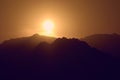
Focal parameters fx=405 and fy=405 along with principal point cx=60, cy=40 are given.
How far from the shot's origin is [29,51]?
374 feet

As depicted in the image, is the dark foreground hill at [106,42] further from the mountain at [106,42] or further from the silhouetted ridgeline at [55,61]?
the silhouetted ridgeline at [55,61]

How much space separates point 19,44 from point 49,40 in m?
9.27

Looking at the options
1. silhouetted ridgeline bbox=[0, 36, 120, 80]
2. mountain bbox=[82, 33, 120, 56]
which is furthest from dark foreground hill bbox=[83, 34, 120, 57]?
silhouetted ridgeline bbox=[0, 36, 120, 80]

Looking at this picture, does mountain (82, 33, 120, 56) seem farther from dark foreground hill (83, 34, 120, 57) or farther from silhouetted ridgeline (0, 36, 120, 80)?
silhouetted ridgeline (0, 36, 120, 80)

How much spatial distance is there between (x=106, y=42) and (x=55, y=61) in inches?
2062

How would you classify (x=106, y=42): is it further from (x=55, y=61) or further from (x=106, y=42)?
(x=55, y=61)

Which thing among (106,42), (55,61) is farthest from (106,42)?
(55,61)

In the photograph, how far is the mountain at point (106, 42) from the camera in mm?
147500

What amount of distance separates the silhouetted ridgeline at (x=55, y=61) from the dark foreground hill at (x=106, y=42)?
104ft

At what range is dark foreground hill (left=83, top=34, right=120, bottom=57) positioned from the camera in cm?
14750

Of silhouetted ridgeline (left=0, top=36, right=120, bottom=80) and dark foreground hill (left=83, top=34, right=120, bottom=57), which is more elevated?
dark foreground hill (left=83, top=34, right=120, bottom=57)

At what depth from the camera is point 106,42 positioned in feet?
509

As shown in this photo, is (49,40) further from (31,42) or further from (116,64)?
(116,64)

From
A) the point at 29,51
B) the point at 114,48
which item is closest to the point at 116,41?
A: the point at 114,48
